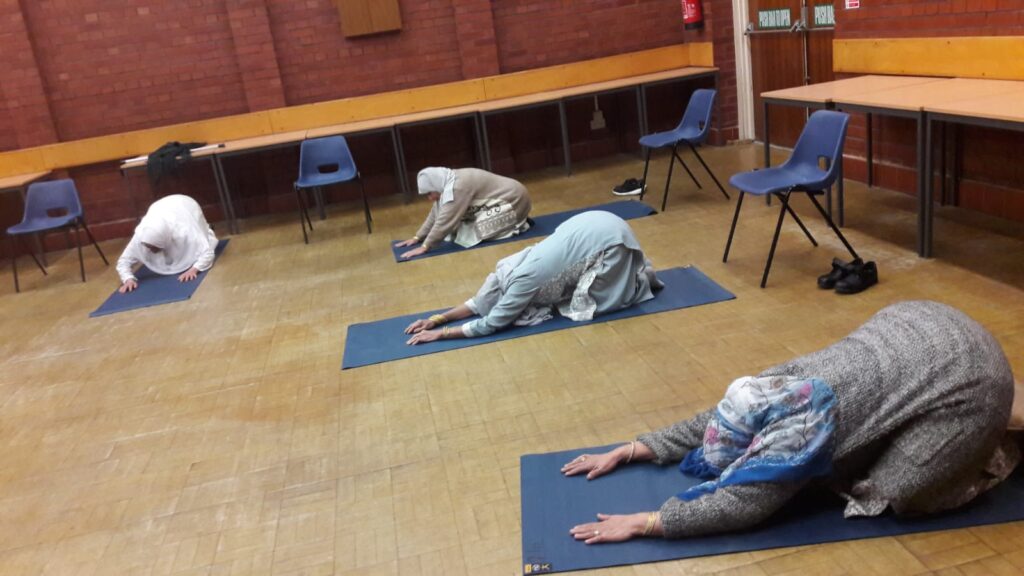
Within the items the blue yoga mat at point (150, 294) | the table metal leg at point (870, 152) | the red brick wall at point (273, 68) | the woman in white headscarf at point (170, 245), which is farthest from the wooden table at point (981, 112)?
the woman in white headscarf at point (170, 245)

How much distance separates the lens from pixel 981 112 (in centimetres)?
381

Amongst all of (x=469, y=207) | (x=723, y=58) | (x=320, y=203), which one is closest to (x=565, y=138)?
(x=723, y=58)

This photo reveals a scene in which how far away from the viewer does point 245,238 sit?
293 inches

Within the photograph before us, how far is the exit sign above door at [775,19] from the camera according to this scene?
23.9 feet

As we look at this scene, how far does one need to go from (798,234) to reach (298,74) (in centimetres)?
534

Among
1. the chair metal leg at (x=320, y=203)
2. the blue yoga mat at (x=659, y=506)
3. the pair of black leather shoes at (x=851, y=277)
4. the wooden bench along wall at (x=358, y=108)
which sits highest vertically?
the wooden bench along wall at (x=358, y=108)

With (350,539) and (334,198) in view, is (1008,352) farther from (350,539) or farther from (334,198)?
(334,198)

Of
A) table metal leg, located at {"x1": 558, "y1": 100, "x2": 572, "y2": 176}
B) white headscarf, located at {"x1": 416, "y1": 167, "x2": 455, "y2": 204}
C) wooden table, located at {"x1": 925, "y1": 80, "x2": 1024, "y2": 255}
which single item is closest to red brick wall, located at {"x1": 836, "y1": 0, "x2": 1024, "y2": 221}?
wooden table, located at {"x1": 925, "y1": 80, "x2": 1024, "y2": 255}

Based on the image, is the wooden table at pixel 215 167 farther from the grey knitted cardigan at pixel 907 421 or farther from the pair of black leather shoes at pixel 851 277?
the grey knitted cardigan at pixel 907 421

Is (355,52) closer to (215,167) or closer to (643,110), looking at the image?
(215,167)

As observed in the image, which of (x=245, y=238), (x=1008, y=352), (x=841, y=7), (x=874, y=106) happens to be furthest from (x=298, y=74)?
(x=1008, y=352)

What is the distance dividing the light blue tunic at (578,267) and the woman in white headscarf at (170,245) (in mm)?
3228

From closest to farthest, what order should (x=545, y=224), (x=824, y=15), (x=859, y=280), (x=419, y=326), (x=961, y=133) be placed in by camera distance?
(x=859, y=280) → (x=419, y=326) → (x=961, y=133) → (x=545, y=224) → (x=824, y=15)

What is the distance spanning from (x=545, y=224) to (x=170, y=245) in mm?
Answer: 3107
